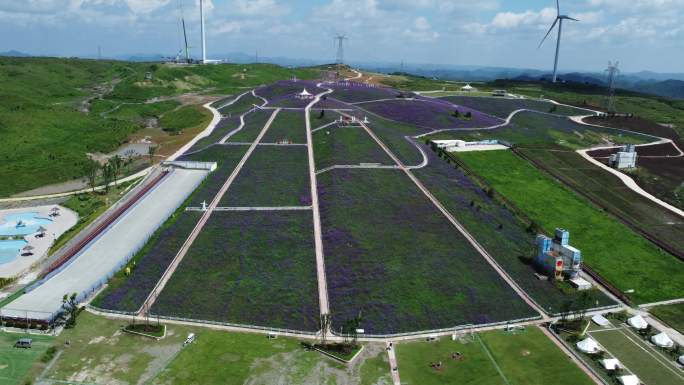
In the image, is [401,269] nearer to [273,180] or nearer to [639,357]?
[639,357]

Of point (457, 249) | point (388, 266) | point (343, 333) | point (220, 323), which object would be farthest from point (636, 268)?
point (220, 323)

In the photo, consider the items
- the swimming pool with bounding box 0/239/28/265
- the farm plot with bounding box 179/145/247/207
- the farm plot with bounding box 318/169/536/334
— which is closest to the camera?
the farm plot with bounding box 318/169/536/334

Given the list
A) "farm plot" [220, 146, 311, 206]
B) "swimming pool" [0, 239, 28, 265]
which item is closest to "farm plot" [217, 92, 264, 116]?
"farm plot" [220, 146, 311, 206]

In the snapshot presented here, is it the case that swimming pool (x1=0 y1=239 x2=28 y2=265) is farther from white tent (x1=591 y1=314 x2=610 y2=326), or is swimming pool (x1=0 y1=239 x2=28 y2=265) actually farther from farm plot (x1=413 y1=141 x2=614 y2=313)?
white tent (x1=591 y1=314 x2=610 y2=326)

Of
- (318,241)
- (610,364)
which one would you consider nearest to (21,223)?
(318,241)

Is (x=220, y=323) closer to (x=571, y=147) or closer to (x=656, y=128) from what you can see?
(x=571, y=147)

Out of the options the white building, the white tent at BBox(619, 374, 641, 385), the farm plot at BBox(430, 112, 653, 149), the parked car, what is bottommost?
the parked car

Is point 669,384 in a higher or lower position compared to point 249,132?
lower
